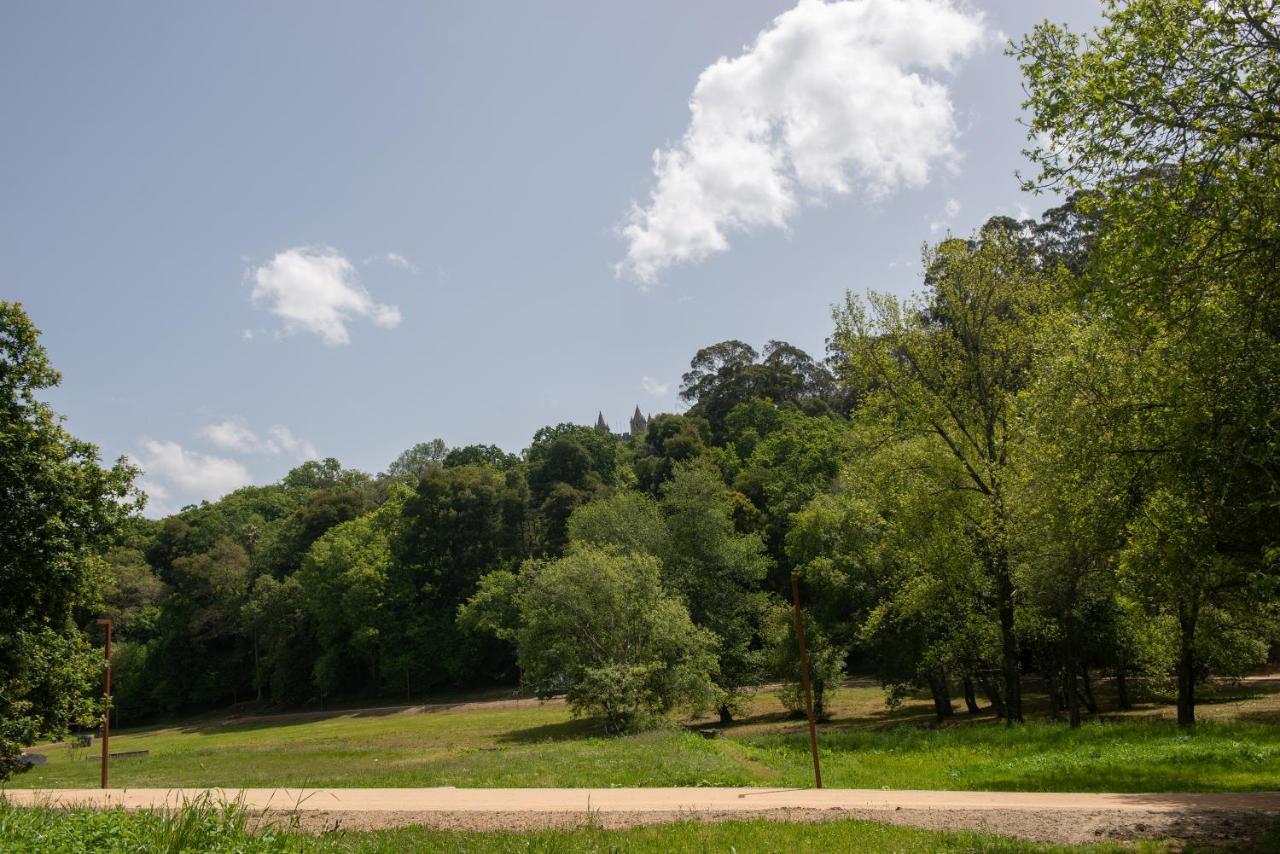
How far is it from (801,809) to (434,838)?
5798 mm

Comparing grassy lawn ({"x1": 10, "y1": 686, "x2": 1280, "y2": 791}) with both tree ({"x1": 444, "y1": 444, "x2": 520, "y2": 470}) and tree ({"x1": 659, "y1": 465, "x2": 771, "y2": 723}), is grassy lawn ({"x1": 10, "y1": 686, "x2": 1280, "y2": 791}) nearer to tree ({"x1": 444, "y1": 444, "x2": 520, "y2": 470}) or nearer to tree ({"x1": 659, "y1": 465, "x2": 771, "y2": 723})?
tree ({"x1": 659, "y1": 465, "x2": 771, "y2": 723})

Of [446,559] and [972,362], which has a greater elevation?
[972,362]

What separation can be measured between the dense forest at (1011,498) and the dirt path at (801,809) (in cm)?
334

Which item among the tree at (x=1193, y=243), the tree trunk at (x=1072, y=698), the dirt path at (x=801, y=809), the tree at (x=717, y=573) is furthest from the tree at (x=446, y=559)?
the tree at (x=1193, y=243)

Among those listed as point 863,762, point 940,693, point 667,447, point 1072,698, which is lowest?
point 940,693

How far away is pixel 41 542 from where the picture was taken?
1848 cm

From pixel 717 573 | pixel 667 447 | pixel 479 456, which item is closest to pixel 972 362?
pixel 717 573

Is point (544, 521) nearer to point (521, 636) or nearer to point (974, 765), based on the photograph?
point (521, 636)

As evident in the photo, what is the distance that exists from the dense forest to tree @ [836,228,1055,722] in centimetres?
9

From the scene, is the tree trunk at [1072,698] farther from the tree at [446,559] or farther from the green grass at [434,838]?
the tree at [446,559]

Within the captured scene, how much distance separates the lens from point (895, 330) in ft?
86.0

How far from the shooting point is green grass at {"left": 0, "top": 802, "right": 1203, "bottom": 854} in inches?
320

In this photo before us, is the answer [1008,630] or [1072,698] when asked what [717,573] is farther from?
[1072,698]

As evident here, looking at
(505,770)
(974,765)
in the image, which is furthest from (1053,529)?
(505,770)
